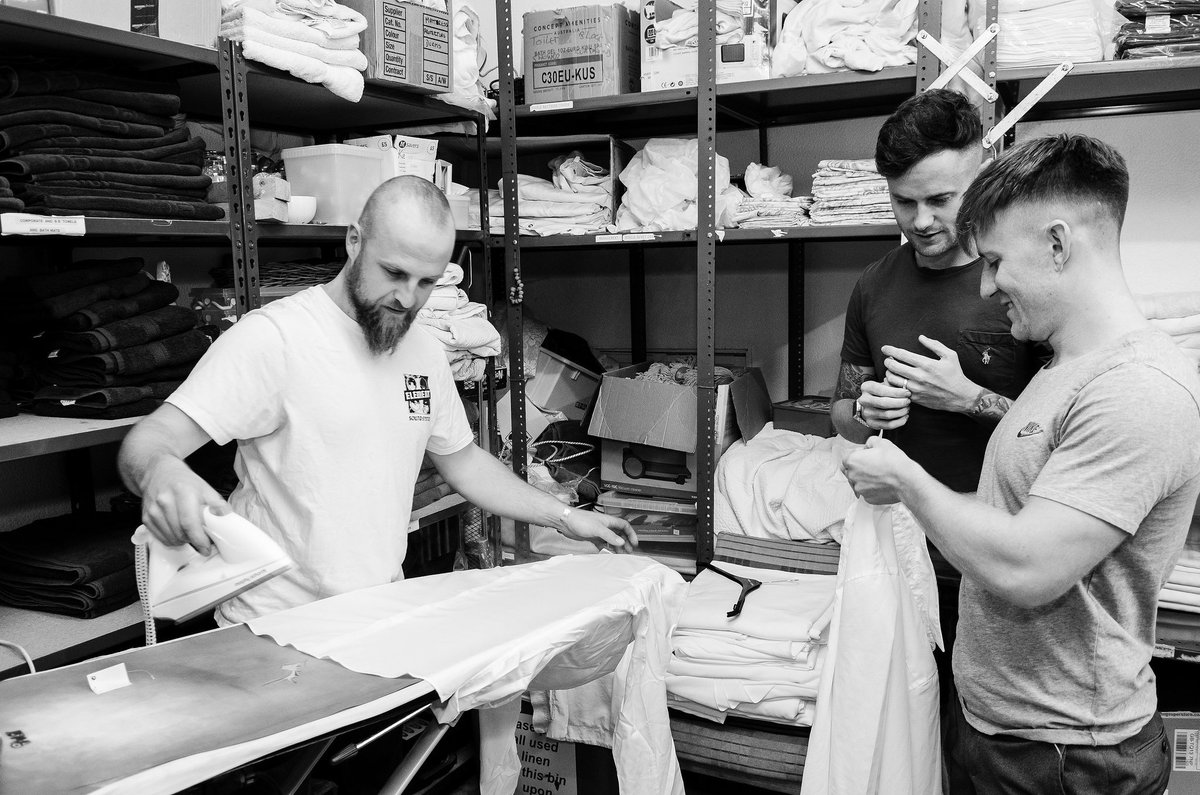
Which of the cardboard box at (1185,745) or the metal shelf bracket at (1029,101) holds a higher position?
the metal shelf bracket at (1029,101)

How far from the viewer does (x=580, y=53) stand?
3150mm

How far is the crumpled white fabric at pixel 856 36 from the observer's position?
2.67 m

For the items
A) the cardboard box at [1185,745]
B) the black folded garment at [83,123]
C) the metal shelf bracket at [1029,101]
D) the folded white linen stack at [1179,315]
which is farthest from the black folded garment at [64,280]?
the cardboard box at [1185,745]

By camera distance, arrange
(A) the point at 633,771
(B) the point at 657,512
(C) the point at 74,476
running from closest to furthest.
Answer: (A) the point at 633,771
(C) the point at 74,476
(B) the point at 657,512

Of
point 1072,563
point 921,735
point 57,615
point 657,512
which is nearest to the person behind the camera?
point 1072,563

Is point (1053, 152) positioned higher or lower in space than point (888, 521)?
higher

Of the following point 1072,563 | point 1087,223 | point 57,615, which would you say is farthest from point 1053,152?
point 57,615

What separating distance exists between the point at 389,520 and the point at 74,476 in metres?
1.28

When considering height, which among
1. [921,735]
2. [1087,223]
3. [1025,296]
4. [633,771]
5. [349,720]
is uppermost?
[1087,223]

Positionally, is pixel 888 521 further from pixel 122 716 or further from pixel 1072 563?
pixel 122 716

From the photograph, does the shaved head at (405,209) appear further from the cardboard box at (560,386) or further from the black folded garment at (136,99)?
the cardboard box at (560,386)

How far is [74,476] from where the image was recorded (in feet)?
8.75

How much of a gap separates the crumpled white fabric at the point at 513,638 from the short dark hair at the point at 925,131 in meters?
1.04

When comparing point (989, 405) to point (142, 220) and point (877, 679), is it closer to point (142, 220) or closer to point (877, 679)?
point (877, 679)
